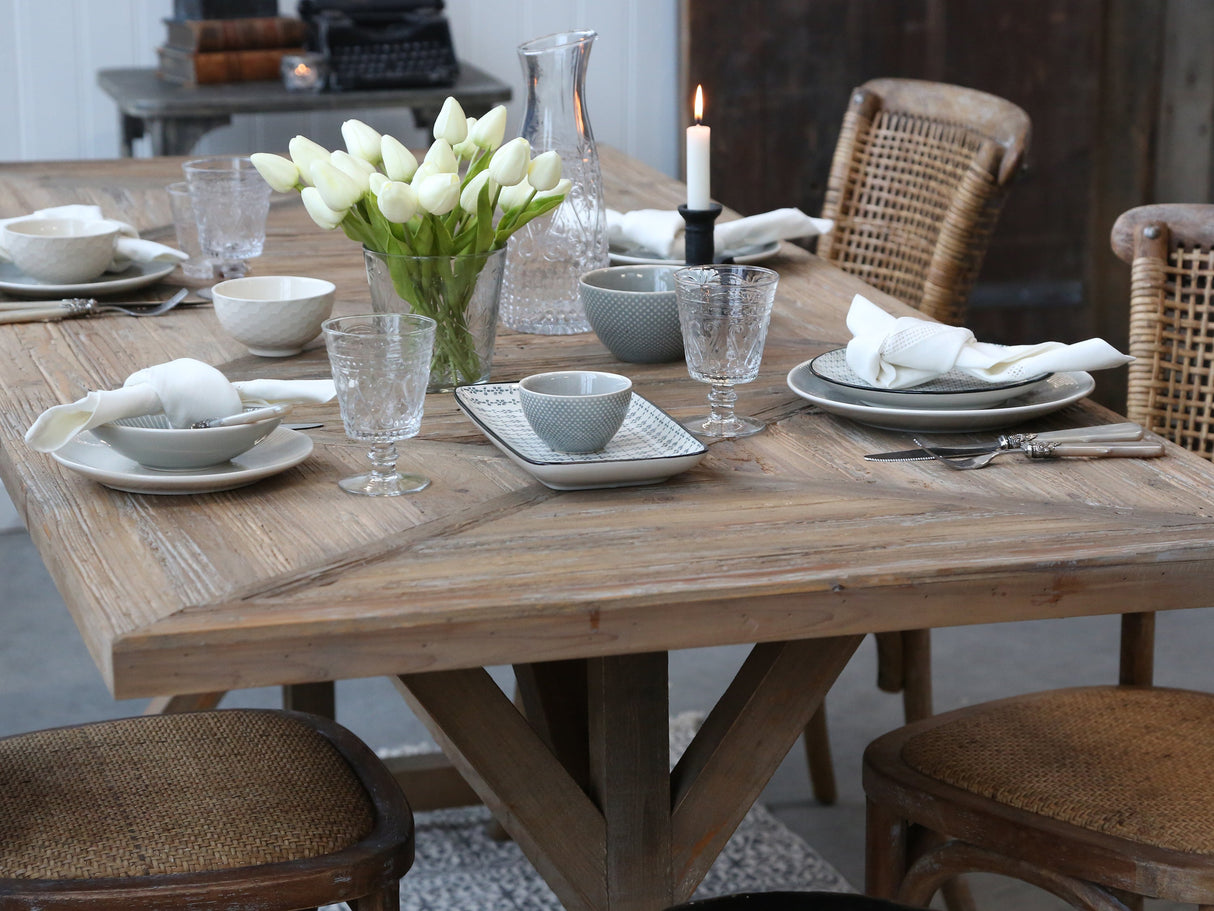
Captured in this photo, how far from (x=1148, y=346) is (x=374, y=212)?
2.74 ft

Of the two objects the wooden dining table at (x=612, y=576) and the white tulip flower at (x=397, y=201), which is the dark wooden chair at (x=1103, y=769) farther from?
the white tulip flower at (x=397, y=201)

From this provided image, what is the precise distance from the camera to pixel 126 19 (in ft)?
11.3

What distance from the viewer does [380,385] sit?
1.14 meters

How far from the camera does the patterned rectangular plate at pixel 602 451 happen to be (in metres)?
1.15

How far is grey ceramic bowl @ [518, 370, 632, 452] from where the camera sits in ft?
3.83

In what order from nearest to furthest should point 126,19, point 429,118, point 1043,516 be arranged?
1. point 1043,516
2. point 429,118
3. point 126,19

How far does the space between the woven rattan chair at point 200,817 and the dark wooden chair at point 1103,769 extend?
1.48 feet

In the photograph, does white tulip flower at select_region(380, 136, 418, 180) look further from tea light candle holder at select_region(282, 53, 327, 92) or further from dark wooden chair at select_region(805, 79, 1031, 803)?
tea light candle holder at select_region(282, 53, 327, 92)

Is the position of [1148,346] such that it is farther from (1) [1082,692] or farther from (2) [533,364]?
(2) [533,364]

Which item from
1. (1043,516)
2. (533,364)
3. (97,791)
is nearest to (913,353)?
(1043,516)

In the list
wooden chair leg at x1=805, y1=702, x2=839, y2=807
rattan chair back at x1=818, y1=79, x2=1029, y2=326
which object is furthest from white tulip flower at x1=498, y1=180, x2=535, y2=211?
wooden chair leg at x1=805, y1=702, x2=839, y2=807

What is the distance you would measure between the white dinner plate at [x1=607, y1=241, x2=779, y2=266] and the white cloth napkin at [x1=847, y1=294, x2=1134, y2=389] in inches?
19.6

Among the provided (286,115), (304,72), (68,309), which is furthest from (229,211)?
(286,115)

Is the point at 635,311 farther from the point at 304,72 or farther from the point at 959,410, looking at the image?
the point at 304,72
